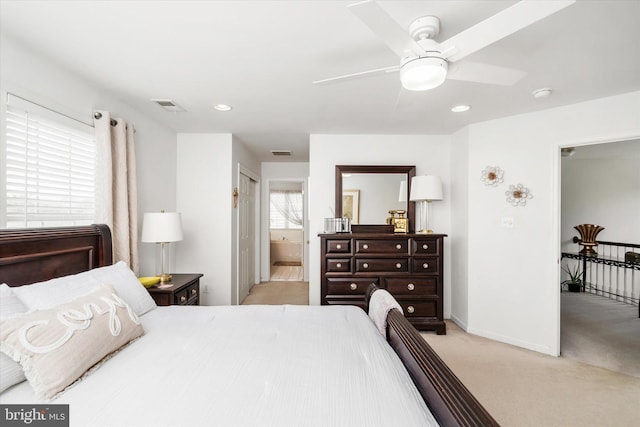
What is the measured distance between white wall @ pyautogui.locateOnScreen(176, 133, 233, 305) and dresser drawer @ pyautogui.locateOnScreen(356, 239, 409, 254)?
175 cm

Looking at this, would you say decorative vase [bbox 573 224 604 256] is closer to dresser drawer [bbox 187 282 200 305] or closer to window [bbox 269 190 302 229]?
window [bbox 269 190 302 229]

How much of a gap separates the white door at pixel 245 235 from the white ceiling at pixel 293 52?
66.1 inches

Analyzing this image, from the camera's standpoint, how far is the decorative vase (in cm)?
489

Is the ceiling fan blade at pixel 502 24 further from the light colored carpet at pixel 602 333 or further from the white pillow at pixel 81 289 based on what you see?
the light colored carpet at pixel 602 333

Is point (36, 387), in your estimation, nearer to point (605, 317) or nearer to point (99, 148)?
point (99, 148)

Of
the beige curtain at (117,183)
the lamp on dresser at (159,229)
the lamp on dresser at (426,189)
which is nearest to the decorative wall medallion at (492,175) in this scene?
the lamp on dresser at (426,189)

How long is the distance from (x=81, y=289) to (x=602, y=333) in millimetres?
4995

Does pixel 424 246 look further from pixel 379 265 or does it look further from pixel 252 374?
pixel 252 374

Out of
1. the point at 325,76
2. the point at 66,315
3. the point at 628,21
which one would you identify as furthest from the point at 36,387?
the point at 628,21

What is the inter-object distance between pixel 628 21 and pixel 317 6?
5.57 feet

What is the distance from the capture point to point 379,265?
3172mm

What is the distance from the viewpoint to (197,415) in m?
0.87

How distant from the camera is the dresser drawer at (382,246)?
3.18m

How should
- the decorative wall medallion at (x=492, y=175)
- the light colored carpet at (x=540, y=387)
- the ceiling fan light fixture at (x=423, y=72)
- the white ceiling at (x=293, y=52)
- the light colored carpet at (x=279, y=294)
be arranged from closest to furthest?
the ceiling fan light fixture at (x=423, y=72)
the white ceiling at (x=293, y=52)
the light colored carpet at (x=540, y=387)
the decorative wall medallion at (x=492, y=175)
the light colored carpet at (x=279, y=294)
